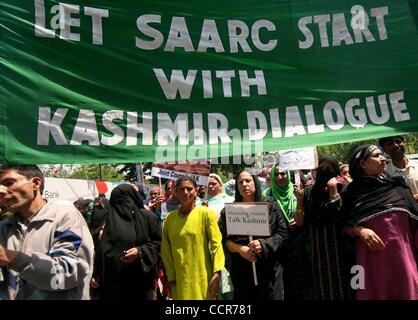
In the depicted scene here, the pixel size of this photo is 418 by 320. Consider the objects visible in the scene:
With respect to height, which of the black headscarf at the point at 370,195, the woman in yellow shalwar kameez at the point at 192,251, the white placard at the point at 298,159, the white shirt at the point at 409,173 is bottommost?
the woman in yellow shalwar kameez at the point at 192,251

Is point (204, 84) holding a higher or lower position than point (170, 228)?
higher

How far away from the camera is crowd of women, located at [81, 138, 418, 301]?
13.0 feet

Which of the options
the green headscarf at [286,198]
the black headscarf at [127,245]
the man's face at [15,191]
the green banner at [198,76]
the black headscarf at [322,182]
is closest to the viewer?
the man's face at [15,191]

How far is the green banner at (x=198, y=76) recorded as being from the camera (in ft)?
9.75

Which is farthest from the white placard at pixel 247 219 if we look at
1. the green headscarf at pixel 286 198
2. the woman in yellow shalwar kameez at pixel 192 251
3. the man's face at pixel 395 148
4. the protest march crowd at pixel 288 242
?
the man's face at pixel 395 148

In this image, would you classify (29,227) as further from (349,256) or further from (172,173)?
(172,173)

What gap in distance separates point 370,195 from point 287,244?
0.90 meters

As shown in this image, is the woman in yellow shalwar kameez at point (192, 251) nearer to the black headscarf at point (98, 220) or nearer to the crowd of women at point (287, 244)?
the crowd of women at point (287, 244)

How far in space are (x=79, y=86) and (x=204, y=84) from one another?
2.51 feet

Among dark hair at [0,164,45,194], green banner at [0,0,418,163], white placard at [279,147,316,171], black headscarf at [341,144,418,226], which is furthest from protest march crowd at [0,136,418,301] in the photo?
white placard at [279,147,316,171]

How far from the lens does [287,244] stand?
4539 mm

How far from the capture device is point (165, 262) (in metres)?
4.71

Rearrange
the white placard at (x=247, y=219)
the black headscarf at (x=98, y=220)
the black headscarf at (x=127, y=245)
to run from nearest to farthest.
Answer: the white placard at (x=247, y=219), the black headscarf at (x=127, y=245), the black headscarf at (x=98, y=220)
